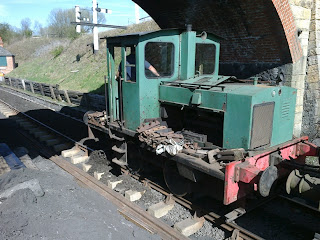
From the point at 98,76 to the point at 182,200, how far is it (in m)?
14.1

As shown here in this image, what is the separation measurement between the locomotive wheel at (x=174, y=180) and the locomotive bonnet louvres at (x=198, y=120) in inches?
0.8

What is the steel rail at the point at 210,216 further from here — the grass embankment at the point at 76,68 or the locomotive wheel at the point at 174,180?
the grass embankment at the point at 76,68

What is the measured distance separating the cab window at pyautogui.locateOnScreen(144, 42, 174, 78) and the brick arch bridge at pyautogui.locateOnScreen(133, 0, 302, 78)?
290cm

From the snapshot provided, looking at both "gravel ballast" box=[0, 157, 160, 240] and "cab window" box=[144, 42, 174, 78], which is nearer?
"gravel ballast" box=[0, 157, 160, 240]

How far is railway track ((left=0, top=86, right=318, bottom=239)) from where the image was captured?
460cm

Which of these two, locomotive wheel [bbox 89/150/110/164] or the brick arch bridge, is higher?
the brick arch bridge

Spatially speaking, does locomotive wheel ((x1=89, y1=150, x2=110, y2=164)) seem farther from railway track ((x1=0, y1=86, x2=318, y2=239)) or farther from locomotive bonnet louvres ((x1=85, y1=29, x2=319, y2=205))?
locomotive bonnet louvres ((x1=85, y1=29, x2=319, y2=205))

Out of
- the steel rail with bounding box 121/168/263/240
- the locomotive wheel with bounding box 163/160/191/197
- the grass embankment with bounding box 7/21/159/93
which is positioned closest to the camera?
the steel rail with bounding box 121/168/263/240

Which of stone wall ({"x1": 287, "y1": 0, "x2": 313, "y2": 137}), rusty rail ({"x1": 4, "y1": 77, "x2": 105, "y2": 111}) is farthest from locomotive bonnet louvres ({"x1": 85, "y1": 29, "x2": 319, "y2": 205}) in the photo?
rusty rail ({"x1": 4, "y1": 77, "x2": 105, "y2": 111})

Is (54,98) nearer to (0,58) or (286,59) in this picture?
(286,59)

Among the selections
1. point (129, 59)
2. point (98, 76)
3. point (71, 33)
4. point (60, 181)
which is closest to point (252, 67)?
point (129, 59)

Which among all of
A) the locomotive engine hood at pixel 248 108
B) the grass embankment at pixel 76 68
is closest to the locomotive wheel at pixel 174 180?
the locomotive engine hood at pixel 248 108

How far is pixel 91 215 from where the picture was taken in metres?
4.28

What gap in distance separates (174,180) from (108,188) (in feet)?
5.09
